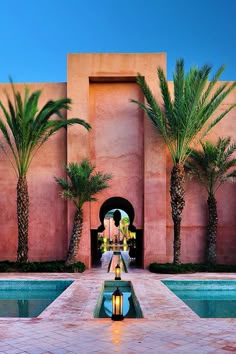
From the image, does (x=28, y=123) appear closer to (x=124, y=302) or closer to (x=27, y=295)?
(x=27, y=295)

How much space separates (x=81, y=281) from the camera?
38.9 feet

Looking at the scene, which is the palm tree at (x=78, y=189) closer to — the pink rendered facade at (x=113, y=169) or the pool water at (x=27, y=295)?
the pink rendered facade at (x=113, y=169)

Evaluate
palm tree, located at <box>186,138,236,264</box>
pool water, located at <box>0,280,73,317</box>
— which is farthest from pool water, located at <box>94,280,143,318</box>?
palm tree, located at <box>186,138,236,264</box>

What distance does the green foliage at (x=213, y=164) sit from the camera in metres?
14.8

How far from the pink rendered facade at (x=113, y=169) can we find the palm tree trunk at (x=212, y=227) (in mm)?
478

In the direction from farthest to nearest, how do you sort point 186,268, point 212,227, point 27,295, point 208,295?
1. point 212,227
2. point 186,268
3. point 208,295
4. point 27,295

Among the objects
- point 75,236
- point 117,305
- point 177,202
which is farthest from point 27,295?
point 177,202

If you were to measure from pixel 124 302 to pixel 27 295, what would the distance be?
8.98 feet

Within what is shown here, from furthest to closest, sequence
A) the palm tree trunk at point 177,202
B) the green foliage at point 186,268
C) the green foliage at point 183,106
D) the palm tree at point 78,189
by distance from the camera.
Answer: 1. the palm tree trunk at point 177,202
2. the palm tree at point 78,189
3. the green foliage at point 183,106
4. the green foliage at point 186,268

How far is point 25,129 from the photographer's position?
47.1 feet

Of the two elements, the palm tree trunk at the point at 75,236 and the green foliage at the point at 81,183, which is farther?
the palm tree trunk at the point at 75,236

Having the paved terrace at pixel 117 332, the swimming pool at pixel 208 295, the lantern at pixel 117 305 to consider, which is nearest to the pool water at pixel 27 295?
the paved terrace at pixel 117 332

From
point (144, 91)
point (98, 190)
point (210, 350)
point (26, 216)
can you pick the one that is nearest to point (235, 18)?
point (144, 91)

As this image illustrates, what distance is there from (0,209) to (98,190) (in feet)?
12.4
